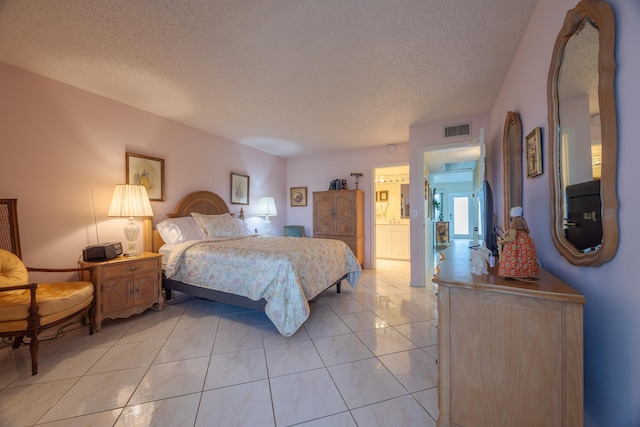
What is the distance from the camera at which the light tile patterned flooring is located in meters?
1.35

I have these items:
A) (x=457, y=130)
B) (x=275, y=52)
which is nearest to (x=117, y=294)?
(x=275, y=52)

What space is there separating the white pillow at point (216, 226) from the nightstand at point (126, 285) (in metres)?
0.68

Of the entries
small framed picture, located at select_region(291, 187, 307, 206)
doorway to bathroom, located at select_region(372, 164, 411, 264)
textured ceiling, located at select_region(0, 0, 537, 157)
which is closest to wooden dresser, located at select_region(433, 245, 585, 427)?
textured ceiling, located at select_region(0, 0, 537, 157)

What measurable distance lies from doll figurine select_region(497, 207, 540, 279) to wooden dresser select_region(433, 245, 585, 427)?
54 millimetres

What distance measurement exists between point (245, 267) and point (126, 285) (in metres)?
1.29

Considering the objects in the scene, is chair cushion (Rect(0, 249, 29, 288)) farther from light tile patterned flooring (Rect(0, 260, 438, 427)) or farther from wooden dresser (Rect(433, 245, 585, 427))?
wooden dresser (Rect(433, 245, 585, 427))

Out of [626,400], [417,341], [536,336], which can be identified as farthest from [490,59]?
[417,341]

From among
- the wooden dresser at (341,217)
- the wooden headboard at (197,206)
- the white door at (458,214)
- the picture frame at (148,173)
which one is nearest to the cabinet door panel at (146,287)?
the wooden headboard at (197,206)

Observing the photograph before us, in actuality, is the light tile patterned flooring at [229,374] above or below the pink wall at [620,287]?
below

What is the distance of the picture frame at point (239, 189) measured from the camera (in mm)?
4395

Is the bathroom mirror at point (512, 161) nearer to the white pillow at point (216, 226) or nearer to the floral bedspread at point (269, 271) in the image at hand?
the floral bedspread at point (269, 271)

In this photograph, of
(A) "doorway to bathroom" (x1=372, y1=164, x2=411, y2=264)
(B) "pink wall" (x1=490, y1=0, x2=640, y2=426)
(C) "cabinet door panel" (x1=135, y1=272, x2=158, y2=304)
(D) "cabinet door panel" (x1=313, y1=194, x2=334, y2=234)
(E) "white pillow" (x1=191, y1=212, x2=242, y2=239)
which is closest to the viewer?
(B) "pink wall" (x1=490, y1=0, x2=640, y2=426)

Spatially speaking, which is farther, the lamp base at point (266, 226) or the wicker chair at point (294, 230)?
the wicker chair at point (294, 230)

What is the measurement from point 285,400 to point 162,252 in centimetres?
248
